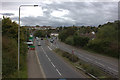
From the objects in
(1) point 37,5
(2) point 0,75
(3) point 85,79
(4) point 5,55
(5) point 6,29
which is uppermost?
(1) point 37,5

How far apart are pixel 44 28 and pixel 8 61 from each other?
112767 millimetres

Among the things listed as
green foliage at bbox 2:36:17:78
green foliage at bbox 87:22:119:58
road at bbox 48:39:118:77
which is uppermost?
green foliage at bbox 87:22:119:58

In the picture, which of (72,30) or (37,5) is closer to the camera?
(37,5)

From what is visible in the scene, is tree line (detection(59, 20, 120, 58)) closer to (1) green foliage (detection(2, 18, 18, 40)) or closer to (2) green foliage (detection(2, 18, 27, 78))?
(2) green foliage (detection(2, 18, 27, 78))

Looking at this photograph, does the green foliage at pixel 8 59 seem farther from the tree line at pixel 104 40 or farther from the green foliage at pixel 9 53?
the tree line at pixel 104 40

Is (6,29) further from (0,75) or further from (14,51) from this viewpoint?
(0,75)

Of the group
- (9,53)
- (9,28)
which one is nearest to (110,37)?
(9,53)

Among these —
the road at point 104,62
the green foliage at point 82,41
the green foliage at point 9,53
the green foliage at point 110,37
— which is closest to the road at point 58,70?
the green foliage at point 9,53

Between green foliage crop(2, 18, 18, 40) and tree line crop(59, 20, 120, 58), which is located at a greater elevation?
green foliage crop(2, 18, 18, 40)

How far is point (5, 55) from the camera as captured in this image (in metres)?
16.1

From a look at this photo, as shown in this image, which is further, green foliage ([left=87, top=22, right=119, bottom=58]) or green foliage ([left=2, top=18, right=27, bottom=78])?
green foliage ([left=2, top=18, right=27, bottom=78])

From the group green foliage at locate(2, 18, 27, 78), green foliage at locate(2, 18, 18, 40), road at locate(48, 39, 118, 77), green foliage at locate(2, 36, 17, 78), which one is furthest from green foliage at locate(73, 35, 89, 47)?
green foliage at locate(2, 36, 17, 78)

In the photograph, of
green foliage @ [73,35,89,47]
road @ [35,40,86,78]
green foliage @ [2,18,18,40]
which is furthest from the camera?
green foliage @ [73,35,89,47]

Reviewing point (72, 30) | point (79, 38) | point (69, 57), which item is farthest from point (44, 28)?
point (69, 57)
